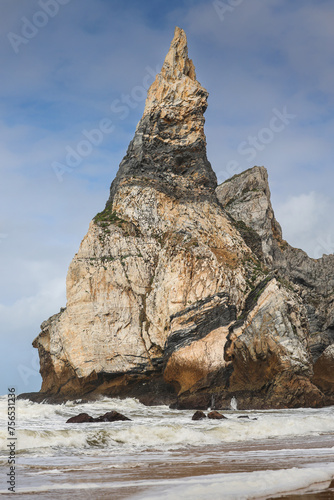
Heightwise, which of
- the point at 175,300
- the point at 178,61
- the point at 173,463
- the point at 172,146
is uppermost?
the point at 178,61

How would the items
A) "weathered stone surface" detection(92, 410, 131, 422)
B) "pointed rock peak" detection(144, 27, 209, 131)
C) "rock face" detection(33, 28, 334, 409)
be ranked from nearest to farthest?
"weathered stone surface" detection(92, 410, 131, 422) < "rock face" detection(33, 28, 334, 409) < "pointed rock peak" detection(144, 27, 209, 131)

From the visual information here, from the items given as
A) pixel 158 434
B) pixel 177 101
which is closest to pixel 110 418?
pixel 158 434

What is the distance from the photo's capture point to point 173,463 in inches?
380

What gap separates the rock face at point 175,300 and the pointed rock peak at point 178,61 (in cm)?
15

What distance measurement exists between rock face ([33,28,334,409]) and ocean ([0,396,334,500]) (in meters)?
10.5

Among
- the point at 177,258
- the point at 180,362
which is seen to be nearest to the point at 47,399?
the point at 180,362

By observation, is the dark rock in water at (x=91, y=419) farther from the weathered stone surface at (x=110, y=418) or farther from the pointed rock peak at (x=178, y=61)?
the pointed rock peak at (x=178, y=61)

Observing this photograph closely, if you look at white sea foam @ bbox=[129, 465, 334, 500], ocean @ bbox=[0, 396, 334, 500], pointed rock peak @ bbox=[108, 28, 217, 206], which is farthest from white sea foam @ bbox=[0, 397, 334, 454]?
pointed rock peak @ bbox=[108, 28, 217, 206]

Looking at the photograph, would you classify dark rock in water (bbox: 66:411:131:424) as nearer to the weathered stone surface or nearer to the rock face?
the weathered stone surface

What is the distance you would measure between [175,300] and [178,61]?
2313cm

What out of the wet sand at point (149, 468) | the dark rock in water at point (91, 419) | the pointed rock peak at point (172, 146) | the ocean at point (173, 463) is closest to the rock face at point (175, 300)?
the pointed rock peak at point (172, 146)

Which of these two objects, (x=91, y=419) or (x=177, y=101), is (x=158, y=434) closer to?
(x=91, y=419)

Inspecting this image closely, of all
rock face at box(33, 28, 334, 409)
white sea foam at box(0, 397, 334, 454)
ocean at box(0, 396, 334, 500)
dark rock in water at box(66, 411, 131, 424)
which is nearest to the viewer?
ocean at box(0, 396, 334, 500)

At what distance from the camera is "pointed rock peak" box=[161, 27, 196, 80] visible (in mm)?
45062
